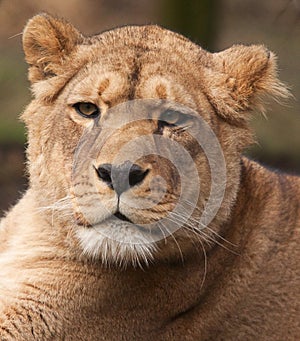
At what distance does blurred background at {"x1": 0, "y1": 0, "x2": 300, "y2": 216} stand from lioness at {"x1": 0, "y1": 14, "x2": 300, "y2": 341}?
3786 mm

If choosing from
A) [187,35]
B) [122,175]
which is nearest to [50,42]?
[122,175]

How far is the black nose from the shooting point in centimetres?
564

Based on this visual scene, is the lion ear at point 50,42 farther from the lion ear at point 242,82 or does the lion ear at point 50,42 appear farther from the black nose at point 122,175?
the black nose at point 122,175

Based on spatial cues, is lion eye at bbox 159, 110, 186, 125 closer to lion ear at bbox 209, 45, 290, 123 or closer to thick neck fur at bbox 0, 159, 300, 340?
lion ear at bbox 209, 45, 290, 123

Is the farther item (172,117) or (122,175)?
(172,117)

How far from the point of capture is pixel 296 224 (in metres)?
6.73

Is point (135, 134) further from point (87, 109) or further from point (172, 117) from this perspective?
point (87, 109)

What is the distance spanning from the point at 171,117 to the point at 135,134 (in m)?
0.29

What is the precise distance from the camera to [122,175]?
5.64 m

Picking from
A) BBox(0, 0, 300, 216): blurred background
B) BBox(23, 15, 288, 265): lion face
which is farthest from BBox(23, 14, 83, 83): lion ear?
BBox(0, 0, 300, 216): blurred background

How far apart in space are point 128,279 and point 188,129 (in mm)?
880

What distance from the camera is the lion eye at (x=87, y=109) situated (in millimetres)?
6210

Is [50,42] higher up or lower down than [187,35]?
higher up

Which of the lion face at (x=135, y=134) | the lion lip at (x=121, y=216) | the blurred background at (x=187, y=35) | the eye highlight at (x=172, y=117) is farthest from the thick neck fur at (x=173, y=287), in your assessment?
the blurred background at (x=187, y=35)
